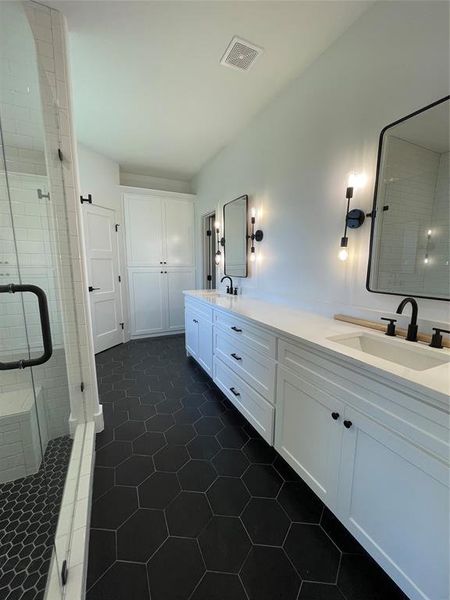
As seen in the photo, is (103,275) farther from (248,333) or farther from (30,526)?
(30,526)

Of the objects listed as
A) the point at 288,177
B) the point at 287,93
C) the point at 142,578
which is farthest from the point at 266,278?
the point at 142,578

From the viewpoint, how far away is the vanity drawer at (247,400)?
1675mm

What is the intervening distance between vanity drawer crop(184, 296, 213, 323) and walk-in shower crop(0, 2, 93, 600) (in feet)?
3.87

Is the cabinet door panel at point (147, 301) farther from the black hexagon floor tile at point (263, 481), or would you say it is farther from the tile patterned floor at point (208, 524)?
the black hexagon floor tile at point (263, 481)

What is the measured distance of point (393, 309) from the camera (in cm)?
147

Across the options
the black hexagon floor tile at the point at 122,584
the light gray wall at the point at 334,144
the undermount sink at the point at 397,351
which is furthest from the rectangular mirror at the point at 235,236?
the black hexagon floor tile at the point at 122,584

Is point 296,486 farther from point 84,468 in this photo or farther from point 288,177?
point 288,177

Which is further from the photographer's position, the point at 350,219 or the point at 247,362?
the point at 247,362

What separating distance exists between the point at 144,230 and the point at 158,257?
1.59ft

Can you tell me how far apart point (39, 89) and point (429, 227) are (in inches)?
98.5

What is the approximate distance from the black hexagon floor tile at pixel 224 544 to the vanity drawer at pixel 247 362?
68cm

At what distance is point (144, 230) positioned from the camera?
4.06 meters

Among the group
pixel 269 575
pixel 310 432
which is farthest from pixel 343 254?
pixel 269 575

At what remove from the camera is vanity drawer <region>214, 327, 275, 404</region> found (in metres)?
1.65
